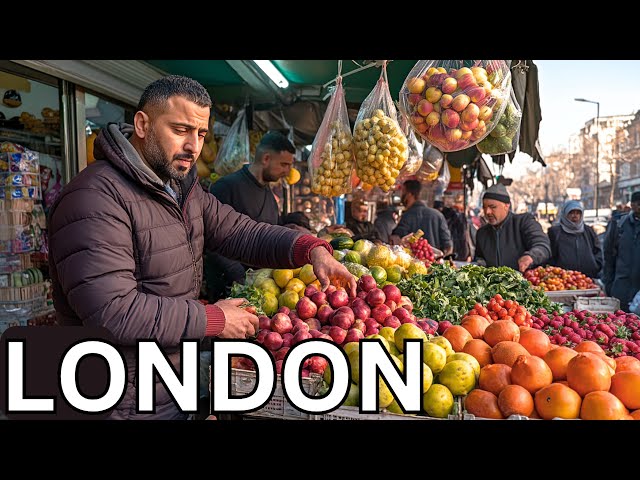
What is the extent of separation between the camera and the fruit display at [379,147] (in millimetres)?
3693

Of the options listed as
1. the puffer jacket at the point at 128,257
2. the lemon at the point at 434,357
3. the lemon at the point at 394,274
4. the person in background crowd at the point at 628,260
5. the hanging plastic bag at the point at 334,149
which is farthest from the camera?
the person in background crowd at the point at 628,260

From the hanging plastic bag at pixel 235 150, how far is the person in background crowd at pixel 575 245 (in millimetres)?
4163

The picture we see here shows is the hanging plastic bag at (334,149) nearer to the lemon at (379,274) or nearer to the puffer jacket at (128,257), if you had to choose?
the lemon at (379,274)

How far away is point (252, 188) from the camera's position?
4676mm

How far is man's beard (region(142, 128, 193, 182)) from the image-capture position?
2.01 metres

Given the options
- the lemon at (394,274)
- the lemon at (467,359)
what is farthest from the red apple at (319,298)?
the lemon at (394,274)

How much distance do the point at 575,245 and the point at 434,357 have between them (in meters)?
5.46

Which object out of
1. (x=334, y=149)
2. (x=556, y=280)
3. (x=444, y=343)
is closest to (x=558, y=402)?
(x=444, y=343)

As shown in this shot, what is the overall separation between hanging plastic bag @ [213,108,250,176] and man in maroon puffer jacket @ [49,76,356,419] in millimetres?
3578

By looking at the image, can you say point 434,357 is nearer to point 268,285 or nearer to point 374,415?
point 374,415

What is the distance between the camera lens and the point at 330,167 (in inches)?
154

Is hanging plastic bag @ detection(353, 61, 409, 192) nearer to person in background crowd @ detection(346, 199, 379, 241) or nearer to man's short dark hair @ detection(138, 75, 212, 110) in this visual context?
man's short dark hair @ detection(138, 75, 212, 110)
